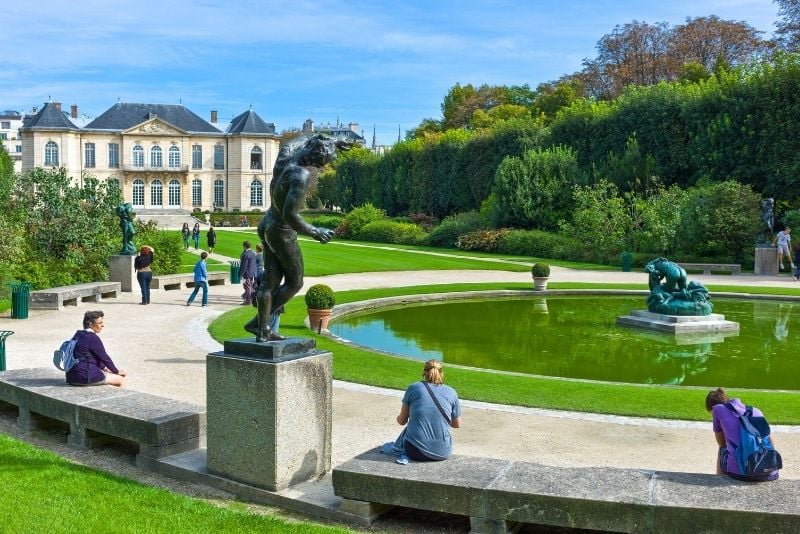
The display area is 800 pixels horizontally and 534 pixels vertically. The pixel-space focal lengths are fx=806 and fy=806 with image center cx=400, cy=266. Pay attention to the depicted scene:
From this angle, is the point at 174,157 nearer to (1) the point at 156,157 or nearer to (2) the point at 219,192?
(1) the point at 156,157

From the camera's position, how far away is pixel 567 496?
5750 mm

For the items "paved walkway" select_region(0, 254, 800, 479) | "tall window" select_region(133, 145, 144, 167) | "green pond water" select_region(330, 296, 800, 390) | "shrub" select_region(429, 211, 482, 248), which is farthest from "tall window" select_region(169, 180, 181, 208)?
"paved walkway" select_region(0, 254, 800, 479)

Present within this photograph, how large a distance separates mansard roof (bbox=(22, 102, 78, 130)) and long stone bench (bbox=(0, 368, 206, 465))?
85.6 m

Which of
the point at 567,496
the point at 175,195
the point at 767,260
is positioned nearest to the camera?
the point at 567,496

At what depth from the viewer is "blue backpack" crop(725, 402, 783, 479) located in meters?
5.92

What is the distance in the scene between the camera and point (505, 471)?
6.29 m

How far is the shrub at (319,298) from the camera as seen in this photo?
15820mm

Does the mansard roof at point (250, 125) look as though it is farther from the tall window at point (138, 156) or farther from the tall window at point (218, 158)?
the tall window at point (138, 156)

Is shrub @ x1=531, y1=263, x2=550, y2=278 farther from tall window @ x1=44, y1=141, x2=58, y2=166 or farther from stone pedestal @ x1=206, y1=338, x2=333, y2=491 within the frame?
tall window @ x1=44, y1=141, x2=58, y2=166

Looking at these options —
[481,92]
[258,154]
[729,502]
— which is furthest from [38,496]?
[258,154]

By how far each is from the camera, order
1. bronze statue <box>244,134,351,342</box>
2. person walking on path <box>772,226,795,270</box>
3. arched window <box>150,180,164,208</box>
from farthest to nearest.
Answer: arched window <box>150,180,164,208</box>
person walking on path <box>772,226,795,270</box>
bronze statue <box>244,134,351,342</box>

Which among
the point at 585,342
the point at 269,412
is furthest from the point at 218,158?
the point at 269,412

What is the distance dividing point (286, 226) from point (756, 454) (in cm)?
426

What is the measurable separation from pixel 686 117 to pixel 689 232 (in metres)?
8.19
